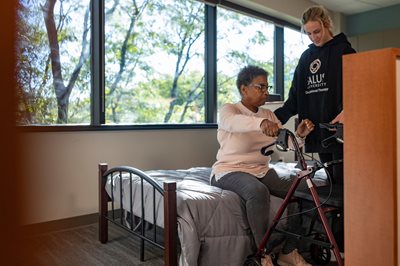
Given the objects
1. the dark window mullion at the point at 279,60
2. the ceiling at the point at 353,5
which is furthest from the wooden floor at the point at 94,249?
the ceiling at the point at 353,5

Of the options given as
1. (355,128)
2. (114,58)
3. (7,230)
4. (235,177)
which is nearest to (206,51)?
(114,58)

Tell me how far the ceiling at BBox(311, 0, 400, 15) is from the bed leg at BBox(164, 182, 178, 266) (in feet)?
13.8

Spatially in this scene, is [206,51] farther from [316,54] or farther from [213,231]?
[213,231]

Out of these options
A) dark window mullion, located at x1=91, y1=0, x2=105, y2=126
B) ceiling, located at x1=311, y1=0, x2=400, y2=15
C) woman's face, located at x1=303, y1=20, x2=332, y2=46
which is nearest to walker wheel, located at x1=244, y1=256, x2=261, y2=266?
woman's face, located at x1=303, y1=20, x2=332, y2=46

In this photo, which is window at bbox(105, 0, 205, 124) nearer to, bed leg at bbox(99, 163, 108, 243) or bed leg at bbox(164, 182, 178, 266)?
bed leg at bbox(99, 163, 108, 243)

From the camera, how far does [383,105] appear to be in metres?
0.98

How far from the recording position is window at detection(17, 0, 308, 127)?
10.1 feet

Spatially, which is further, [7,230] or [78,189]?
[78,189]

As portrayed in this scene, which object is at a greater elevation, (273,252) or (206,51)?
(206,51)

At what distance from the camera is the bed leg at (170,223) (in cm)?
186

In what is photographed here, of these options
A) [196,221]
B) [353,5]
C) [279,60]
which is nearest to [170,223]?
[196,221]

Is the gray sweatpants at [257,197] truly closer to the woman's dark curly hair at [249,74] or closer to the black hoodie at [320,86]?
the black hoodie at [320,86]

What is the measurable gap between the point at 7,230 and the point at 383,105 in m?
0.94

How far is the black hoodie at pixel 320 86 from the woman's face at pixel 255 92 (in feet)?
0.69
